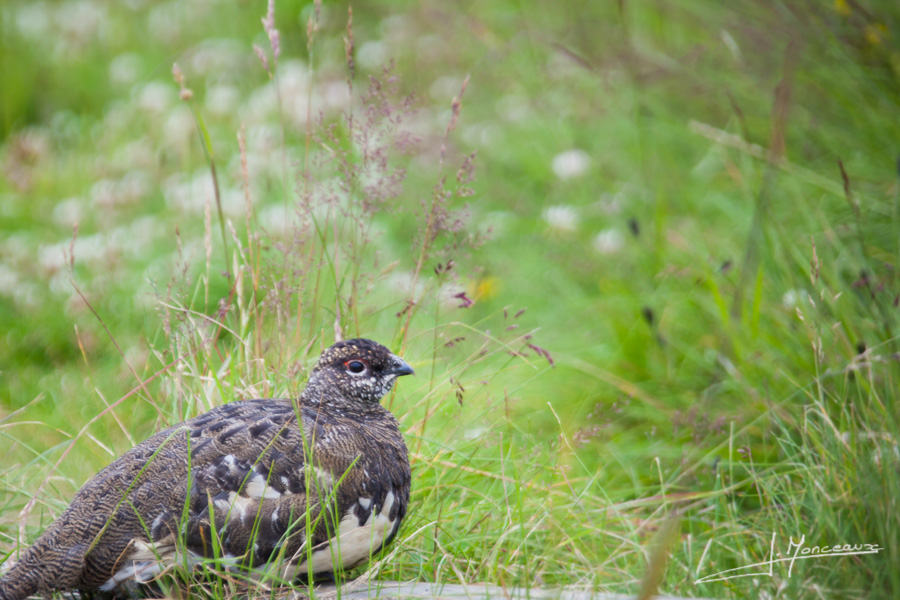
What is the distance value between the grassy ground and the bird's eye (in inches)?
8.4

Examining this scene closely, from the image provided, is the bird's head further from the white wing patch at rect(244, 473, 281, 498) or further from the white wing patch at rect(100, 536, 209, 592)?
the white wing patch at rect(100, 536, 209, 592)

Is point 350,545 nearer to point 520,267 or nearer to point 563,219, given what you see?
point 520,267

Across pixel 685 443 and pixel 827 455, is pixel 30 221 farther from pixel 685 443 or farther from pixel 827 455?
pixel 827 455

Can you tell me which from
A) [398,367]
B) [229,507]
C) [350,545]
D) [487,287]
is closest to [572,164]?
[487,287]

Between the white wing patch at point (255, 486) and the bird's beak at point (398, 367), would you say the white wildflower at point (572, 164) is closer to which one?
the bird's beak at point (398, 367)

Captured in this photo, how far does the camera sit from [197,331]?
128 inches

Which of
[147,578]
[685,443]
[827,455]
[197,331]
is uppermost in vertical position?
[197,331]

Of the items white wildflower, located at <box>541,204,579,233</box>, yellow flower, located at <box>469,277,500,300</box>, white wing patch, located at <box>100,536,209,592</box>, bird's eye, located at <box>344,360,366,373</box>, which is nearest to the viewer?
white wing patch, located at <box>100,536,209,592</box>

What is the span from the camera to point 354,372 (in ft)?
9.74

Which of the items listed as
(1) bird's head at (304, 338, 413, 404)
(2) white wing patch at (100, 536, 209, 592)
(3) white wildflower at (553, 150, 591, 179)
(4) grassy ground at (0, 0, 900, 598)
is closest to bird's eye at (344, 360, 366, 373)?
(1) bird's head at (304, 338, 413, 404)

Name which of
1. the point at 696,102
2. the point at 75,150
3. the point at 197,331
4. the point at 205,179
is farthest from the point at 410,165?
the point at 197,331

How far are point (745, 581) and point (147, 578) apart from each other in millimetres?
1821

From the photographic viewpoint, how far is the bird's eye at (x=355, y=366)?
2.95 meters

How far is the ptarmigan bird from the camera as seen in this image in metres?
2.40
